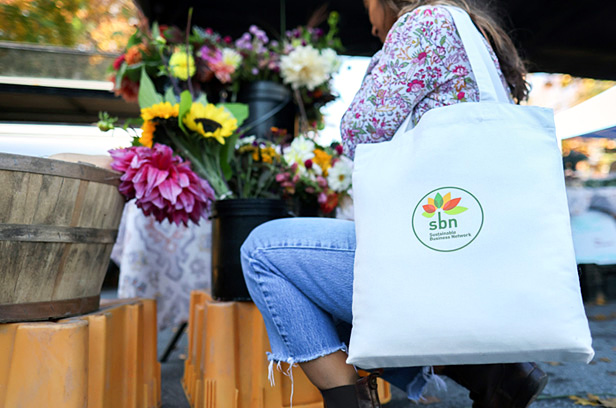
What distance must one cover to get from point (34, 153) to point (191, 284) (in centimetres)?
122

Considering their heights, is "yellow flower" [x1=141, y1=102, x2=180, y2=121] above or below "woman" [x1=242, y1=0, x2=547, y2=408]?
above

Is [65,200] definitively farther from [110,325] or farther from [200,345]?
[200,345]

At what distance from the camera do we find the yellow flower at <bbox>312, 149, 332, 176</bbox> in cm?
145

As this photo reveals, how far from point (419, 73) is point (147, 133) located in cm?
71

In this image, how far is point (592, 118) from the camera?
1.00m

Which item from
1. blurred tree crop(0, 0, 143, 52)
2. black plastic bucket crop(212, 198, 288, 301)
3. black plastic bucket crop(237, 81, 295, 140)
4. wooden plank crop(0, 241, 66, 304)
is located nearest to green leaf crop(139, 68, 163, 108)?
black plastic bucket crop(212, 198, 288, 301)

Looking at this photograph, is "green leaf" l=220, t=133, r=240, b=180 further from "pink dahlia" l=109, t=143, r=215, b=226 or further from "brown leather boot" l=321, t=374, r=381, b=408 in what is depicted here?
"brown leather boot" l=321, t=374, r=381, b=408

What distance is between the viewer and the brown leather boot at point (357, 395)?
0.78 m

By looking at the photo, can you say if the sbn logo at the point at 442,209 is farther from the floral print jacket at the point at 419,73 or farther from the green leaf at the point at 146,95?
the green leaf at the point at 146,95

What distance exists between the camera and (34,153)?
91cm

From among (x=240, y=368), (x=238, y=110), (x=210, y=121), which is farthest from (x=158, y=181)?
(x=240, y=368)

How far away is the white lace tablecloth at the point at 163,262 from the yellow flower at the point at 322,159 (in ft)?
2.29

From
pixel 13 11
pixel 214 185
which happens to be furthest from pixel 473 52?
pixel 13 11

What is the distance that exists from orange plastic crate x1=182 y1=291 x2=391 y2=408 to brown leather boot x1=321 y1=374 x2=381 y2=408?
1.25 feet
